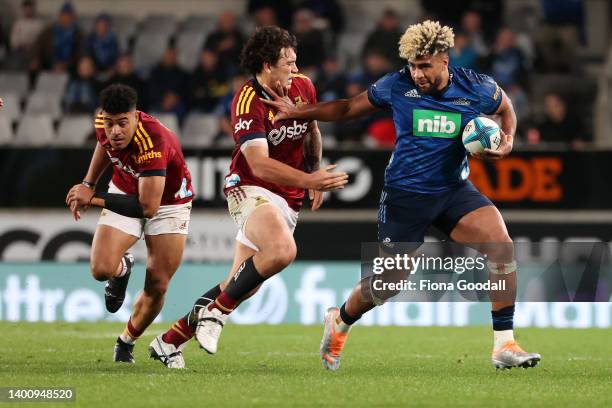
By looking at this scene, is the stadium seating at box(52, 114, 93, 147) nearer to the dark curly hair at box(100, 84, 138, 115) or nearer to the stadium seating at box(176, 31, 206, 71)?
the stadium seating at box(176, 31, 206, 71)

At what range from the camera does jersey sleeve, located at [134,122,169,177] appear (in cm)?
857

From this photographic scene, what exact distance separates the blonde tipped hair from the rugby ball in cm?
55

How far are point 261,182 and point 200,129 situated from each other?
8.41 metres

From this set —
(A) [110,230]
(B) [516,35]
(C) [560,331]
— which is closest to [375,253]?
(A) [110,230]

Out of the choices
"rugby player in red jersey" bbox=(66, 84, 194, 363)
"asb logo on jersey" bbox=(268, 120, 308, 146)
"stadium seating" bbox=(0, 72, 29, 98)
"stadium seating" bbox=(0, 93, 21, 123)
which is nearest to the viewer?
"rugby player in red jersey" bbox=(66, 84, 194, 363)

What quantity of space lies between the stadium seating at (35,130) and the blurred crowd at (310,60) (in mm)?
501

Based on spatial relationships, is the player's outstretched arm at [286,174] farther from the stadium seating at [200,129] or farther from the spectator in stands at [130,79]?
the spectator in stands at [130,79]

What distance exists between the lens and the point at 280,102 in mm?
8617

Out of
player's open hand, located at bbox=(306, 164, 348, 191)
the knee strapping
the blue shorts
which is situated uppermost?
player's open hand, located at bbox=(306, 164, 348, 191)

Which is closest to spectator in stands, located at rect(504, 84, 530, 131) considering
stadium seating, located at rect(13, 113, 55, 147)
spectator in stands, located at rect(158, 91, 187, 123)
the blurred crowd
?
the blurred crowd

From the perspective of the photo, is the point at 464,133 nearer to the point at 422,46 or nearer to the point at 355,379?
the point at 422,46

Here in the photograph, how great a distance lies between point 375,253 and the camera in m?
9.29

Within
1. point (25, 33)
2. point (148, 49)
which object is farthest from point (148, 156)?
point (25, 33)

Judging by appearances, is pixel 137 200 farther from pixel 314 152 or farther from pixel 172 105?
pixel 172 105
